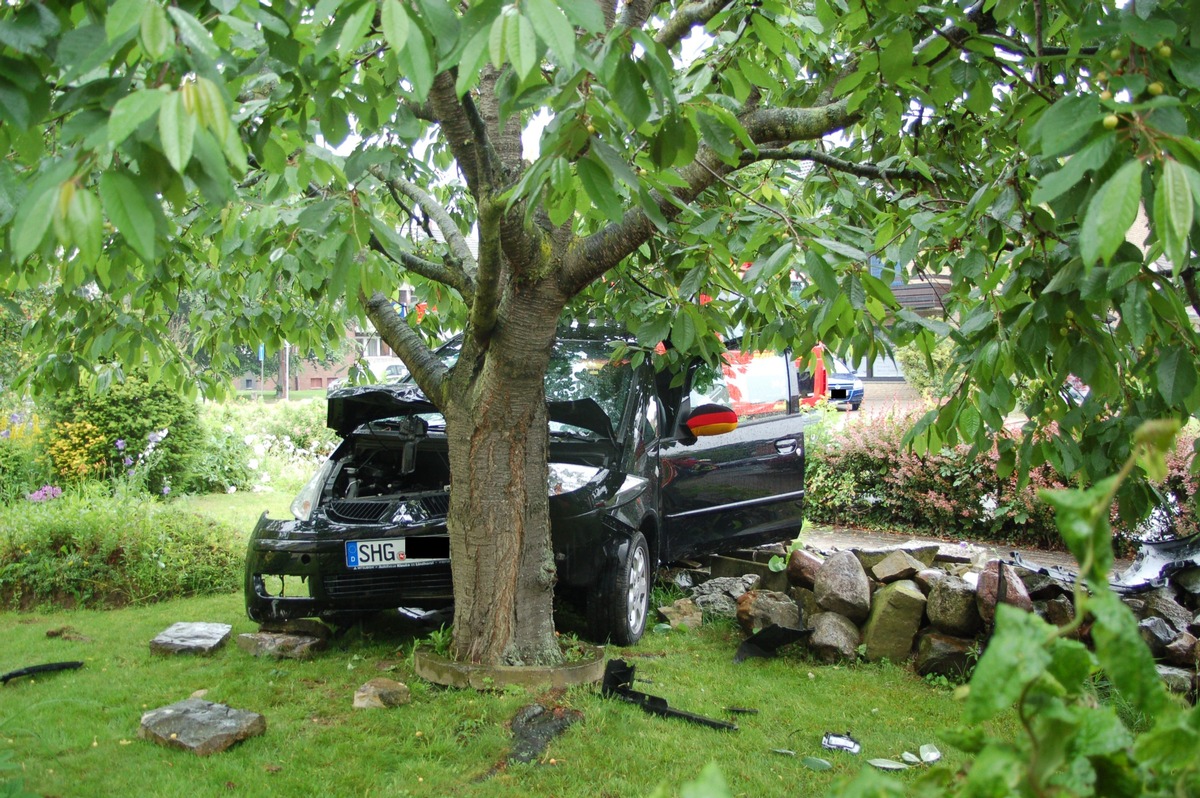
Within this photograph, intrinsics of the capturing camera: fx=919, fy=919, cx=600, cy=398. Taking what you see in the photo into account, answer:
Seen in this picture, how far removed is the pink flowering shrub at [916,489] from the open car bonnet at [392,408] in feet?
13.8

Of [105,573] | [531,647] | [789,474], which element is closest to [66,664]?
[105,573]

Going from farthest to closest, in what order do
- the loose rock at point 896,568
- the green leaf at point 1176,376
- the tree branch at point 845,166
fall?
the loose rock at point 896,568
the tree branch at point 845,166
the green leaf at point 1176,376

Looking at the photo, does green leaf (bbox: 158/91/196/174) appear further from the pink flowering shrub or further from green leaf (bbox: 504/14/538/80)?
the pink flowering shrub

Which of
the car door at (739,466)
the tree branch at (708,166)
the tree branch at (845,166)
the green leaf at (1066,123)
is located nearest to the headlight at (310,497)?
the car door at (739,466)

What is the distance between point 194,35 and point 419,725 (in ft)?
11.2

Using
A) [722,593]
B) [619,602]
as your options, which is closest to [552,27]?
[619,602]

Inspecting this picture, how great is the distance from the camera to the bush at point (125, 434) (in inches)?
407

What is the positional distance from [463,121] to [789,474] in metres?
4.57

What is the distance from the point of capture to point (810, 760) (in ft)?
13.0

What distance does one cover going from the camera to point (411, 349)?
499cm

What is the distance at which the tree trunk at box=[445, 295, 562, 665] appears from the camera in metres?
4.65

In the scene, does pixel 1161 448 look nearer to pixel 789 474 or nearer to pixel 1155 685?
pixel 1155 685

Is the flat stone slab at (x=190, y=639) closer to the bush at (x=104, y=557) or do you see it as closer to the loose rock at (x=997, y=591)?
the bush at (x=104, y=557)

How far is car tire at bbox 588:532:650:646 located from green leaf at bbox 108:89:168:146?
14.4ft
